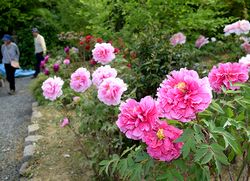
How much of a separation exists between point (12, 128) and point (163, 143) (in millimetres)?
5307

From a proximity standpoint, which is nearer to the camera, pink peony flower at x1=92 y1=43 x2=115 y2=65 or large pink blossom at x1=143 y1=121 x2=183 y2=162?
large pink blossom at x1=143 y1=121 x2=183 y2=162

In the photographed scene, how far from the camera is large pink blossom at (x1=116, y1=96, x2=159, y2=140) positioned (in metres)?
1.80

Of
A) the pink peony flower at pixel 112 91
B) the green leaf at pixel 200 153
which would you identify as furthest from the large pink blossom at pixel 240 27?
the green leaf at pixel 200 153

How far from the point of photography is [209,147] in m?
1.68

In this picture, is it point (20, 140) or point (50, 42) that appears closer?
point (20, 140)

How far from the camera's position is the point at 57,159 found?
473 cm

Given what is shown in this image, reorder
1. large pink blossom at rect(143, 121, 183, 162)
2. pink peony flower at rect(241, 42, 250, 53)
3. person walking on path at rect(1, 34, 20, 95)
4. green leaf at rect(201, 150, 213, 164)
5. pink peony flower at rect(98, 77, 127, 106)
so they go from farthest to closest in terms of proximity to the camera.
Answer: person walking on path at rect(1, 34, 20, 95)
pink peony flower at rect(241, 42, 250, 53)
pink peony flower at rect(98, 77, 127, 106)
large pink blossom at rect(143, 121, 183, 162)
green leaf at rect(201, 150, 213, 164)

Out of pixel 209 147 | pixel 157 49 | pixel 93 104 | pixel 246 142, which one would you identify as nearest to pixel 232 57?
pixel 157 49

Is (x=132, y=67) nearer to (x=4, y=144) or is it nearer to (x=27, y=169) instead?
(x=27, y=169)

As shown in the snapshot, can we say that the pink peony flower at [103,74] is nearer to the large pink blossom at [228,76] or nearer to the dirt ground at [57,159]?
the large pink blossom at [228,76]

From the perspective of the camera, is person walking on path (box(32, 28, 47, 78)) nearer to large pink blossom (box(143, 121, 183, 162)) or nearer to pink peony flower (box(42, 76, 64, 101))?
pink peony flower (box(42, 76, 64, 101))

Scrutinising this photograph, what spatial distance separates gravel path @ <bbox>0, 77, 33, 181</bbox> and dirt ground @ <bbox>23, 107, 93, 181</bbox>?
0.30 metres

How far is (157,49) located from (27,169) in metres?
2.00

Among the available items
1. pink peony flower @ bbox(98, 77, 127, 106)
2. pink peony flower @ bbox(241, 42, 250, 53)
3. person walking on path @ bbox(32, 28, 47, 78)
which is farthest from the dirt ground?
person walking on path @ bbox(32, 28, 47, 78)
